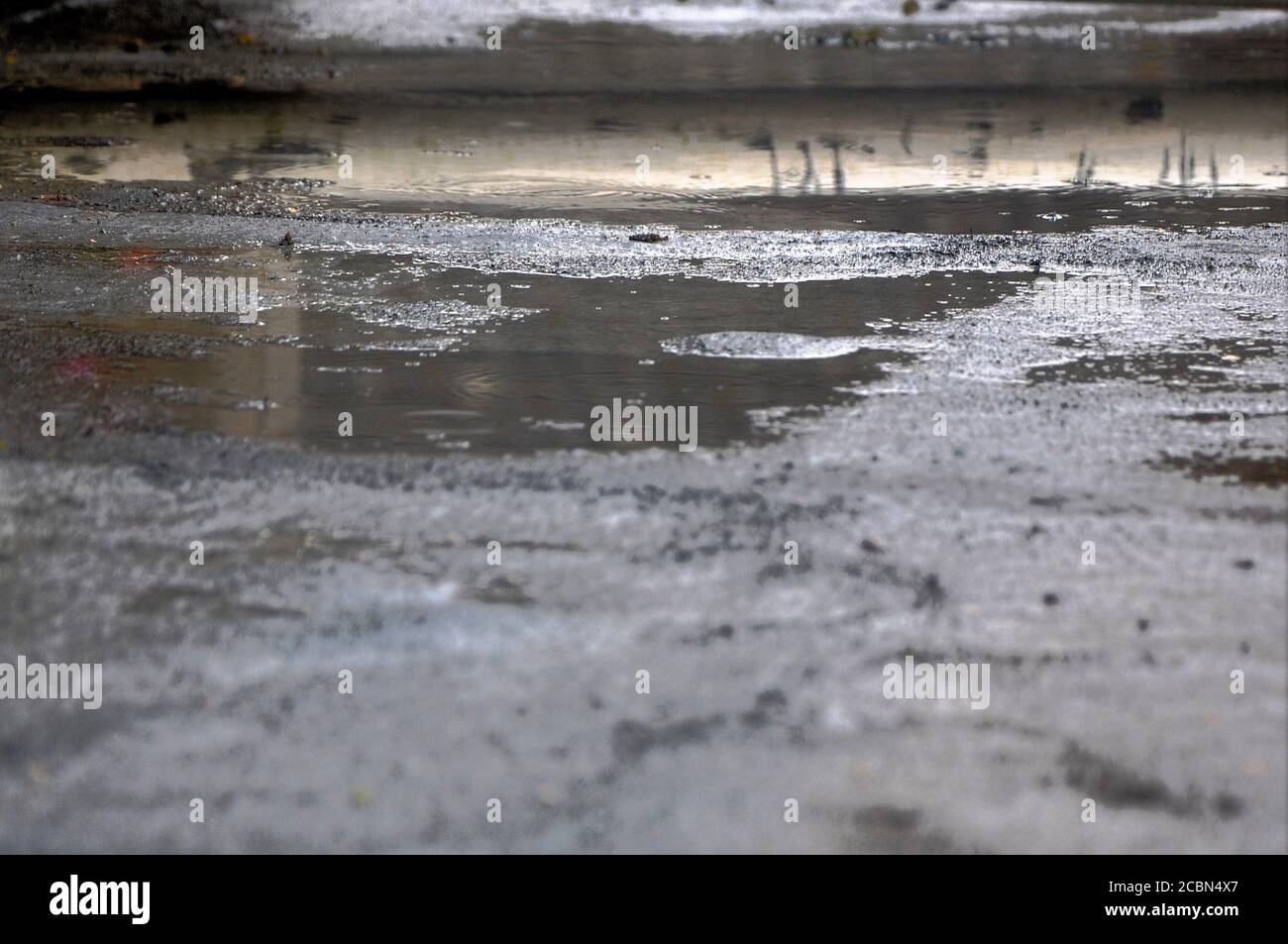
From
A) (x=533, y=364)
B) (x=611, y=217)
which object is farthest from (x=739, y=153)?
(x=533, y=364)

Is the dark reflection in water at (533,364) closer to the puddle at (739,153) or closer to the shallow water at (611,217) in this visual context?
the shallow water at (611,217)

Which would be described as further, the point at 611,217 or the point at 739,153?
the point at 739,153

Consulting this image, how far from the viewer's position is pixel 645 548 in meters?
3.95

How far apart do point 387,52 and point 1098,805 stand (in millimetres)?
13845

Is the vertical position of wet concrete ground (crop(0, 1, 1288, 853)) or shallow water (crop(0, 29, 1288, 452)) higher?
shallow water (crop(0, 29, 1288, 452))

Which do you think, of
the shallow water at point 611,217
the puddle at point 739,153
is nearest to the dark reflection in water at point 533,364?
the shallow water at point 611,217

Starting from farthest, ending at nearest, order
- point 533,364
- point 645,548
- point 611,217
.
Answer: point 611,217, point 533,364, point 645,548

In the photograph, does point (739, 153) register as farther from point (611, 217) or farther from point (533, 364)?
point (533, 364)

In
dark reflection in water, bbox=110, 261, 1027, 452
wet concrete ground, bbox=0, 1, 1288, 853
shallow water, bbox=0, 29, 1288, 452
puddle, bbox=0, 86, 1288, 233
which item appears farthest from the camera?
puddle, bbox=0, 86, 1288, 233

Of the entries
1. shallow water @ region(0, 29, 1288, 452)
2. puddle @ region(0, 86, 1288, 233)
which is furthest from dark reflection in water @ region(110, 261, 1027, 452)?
puddle @ region(0, 86, 1288, 233)

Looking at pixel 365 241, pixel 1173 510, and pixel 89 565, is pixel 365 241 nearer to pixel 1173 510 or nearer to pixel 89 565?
pixel 89 565

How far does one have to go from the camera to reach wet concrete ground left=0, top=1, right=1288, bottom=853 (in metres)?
2.94

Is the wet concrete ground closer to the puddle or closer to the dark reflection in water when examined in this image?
the dark reflection in water

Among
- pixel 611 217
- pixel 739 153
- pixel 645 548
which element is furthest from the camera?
pixel 739 153
